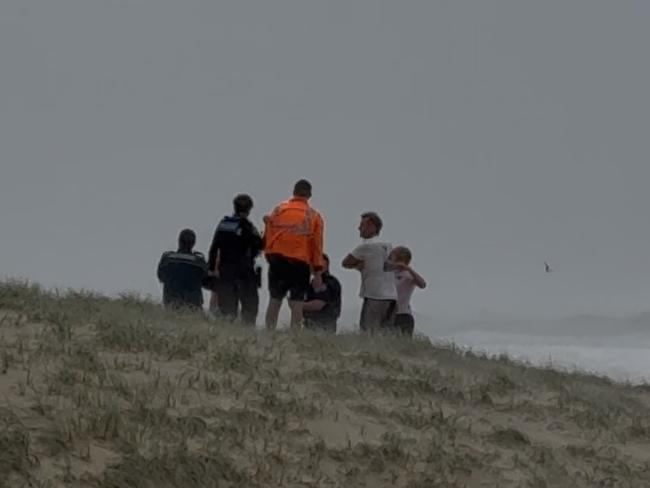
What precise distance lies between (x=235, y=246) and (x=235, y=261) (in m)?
0.14

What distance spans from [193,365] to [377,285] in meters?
4.06

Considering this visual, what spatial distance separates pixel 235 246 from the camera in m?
12.2

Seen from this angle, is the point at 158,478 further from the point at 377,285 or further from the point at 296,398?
the point at 377,285

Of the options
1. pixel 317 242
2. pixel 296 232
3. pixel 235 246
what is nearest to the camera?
pixel 296 232

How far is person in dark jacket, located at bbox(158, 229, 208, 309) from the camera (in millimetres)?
12531

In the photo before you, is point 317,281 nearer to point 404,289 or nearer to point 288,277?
point 288,277

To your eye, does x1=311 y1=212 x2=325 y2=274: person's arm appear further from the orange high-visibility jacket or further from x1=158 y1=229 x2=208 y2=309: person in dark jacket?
x1=158 y1=229 x2=208 y2=309: person in dark jacket

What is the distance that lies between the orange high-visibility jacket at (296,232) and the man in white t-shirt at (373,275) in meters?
0.73

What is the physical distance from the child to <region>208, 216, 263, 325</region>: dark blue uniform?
157 cm

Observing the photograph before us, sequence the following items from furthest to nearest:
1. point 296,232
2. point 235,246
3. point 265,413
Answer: point 235,246
point 296,232
point 265,413

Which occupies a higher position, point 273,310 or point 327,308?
point 327,308

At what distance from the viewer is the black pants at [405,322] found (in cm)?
1317

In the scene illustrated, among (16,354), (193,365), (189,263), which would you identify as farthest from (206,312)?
(16,354)

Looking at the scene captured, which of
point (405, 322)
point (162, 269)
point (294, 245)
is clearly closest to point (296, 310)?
point (294, 245)
